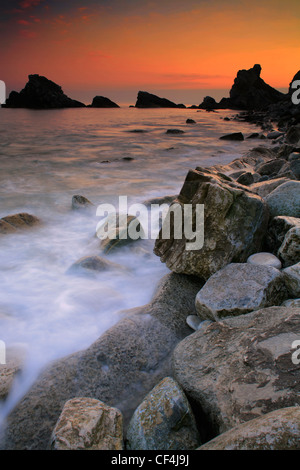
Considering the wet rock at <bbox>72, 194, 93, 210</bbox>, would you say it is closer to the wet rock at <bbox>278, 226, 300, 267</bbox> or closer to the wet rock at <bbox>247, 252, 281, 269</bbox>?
the wet rock at <bbox>247, 252, 281, 269</bbox>

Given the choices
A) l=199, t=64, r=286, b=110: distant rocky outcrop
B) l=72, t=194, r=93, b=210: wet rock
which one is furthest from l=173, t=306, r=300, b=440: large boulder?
l=199, t=64, r=286, b=110: distant rocky outcrop

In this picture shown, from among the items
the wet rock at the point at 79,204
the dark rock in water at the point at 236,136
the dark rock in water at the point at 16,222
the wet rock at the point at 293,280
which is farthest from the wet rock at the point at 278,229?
the dark rock in water at the point at 236,136

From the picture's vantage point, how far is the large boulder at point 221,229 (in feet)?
9.70

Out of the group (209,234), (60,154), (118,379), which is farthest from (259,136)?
(118,379)

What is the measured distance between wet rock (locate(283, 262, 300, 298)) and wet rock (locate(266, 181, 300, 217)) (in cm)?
112

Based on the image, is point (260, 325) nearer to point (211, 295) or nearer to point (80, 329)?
point (211, 295)

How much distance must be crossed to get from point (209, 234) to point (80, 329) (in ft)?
4.90

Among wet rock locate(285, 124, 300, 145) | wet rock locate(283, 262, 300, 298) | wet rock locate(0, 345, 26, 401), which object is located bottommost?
wet rock locate(0, 345, 26, 401)

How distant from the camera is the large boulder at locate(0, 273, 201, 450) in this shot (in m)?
1.88

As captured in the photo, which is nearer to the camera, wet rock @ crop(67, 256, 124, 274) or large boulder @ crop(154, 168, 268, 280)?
large boulder @ crop(154, 168, 268, 280)

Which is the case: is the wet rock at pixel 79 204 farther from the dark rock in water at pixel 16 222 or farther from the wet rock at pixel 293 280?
the wet rock at pixel 293 280

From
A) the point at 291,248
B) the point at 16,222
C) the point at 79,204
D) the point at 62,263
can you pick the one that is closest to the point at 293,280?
the point at 291,248

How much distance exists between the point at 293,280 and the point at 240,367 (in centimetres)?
99

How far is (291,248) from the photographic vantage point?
2750mm
